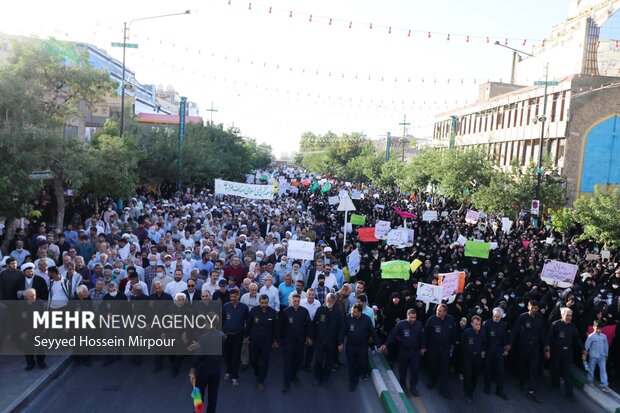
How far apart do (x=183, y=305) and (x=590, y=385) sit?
259 inches

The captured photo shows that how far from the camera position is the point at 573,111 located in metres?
32.8

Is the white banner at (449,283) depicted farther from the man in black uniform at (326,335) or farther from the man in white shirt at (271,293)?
the man in white shirt at (271,293)

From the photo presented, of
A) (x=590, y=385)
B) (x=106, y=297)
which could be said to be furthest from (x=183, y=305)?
(x=590, y=385)

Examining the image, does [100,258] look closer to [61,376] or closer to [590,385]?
[61,376]

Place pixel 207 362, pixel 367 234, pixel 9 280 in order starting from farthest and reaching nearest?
pixel 367 234
pixel 9 280
pixel 207 362

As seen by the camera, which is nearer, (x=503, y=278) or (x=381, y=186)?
(x=503, y=278)

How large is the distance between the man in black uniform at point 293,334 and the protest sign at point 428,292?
2.14 meters

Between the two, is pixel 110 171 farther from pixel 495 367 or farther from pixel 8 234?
pixel 495 367

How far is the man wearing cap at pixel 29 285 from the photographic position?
31.3ft

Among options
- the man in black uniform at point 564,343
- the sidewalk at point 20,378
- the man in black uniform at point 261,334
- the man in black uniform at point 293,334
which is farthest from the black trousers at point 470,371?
the sidewalk at point 20,378

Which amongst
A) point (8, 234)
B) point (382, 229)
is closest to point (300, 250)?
point (382, 229)

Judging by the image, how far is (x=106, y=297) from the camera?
945 cm

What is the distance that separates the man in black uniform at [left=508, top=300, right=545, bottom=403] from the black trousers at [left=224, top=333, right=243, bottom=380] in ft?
13.6

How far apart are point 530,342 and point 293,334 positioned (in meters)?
3.69
